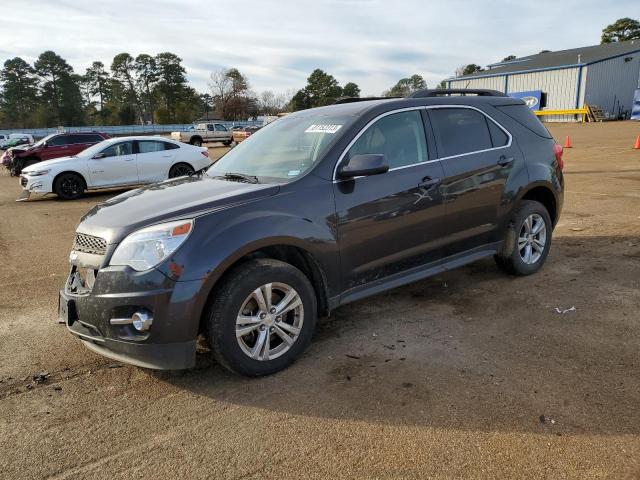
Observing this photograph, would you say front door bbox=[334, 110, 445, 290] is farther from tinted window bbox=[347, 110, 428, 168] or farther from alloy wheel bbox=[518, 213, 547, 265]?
alloy wheel bbox=[518, 213, 547, 265]

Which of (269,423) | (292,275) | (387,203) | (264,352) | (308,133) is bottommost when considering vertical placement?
(269,423)

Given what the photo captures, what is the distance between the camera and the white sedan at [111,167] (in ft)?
42.8

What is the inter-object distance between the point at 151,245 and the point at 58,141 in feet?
65.0

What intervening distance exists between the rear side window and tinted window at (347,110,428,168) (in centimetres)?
126

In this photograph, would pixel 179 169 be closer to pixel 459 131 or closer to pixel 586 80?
pixel 459 131

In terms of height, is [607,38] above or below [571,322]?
above

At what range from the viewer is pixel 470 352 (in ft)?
11.9

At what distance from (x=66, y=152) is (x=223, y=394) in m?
19.6

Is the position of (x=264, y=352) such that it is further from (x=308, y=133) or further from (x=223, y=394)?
(x=308, y=133)

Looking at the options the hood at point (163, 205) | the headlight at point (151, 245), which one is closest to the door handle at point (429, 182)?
the hood at point (163, 205)

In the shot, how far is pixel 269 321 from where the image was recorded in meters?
3.35

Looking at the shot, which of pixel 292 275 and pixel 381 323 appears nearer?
pixel 292 275

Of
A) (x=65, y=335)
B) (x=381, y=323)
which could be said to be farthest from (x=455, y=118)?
(x=65, y=335)

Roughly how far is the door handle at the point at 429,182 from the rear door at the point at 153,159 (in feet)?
36.7
